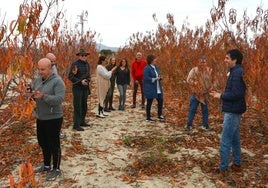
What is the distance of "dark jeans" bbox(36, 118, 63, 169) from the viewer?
13.0 feet

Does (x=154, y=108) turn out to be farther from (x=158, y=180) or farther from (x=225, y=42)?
(x=158, y=180)

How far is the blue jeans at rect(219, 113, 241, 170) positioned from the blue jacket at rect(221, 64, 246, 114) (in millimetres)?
98

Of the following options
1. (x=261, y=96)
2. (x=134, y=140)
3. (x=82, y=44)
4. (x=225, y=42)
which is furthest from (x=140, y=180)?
(x=82, y=44)

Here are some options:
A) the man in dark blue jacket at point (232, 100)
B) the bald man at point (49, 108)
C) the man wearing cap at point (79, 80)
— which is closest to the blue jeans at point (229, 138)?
the man in dark blue jacket at point (232, 100)

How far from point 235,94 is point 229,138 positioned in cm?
64

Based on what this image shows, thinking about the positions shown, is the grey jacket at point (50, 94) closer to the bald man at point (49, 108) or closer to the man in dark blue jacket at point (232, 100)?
the bald man at point (49, 108)

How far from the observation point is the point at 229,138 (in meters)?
4.02

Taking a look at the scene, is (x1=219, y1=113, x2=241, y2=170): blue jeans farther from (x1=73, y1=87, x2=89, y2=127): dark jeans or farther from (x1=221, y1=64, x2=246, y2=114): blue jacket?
(x1=73, y1=87, x2=89, y2=127): dark jeans

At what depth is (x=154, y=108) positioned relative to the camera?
8836 mm

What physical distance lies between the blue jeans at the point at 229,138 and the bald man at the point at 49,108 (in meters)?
2.28

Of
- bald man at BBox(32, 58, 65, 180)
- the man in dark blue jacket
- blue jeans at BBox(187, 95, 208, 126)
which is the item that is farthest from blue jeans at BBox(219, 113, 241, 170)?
bald man at BBox(32, 58, 65, 180)

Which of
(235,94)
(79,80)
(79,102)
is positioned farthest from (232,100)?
(79,102)

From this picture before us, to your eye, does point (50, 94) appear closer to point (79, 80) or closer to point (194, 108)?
point (79, 80)

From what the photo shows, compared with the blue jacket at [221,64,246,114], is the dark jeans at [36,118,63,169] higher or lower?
lower
